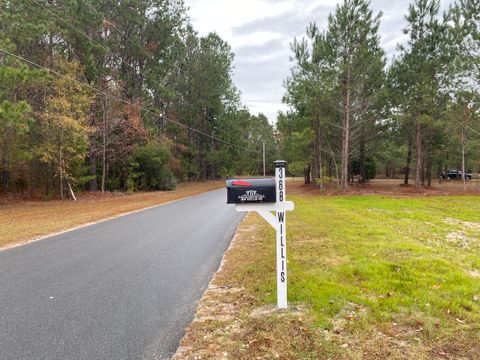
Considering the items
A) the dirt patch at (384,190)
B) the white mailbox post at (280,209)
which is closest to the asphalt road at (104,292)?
the white mailbox post at (280,209)

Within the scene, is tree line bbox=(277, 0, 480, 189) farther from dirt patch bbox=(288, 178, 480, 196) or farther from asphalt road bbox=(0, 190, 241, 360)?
asphalt road bbox=(0, 190, 241, 360)

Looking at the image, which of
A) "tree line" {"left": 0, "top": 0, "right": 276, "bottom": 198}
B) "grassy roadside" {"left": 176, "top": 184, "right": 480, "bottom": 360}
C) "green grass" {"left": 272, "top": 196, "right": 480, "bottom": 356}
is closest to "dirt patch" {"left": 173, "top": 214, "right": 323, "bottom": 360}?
"grassy roadside" {"left": 176, "top": 184, "right": 480, "bottom": 360}

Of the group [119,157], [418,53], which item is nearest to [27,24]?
[119,157]

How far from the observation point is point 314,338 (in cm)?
335

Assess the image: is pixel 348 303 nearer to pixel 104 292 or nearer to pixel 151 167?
pixel 104 292

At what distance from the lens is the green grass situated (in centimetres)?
370

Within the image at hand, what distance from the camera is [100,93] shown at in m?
22.6

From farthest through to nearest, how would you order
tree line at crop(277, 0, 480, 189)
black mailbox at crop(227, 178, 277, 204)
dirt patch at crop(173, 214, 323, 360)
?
tree line at crop(277, 0, 480, 189), black mailbox at crop(227, 178, 277, 204), dirt patch at crop(173, 214, 323, 360)

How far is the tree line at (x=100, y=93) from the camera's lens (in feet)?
57.2

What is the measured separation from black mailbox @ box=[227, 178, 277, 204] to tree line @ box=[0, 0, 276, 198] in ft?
42.2

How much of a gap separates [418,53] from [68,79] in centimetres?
2135

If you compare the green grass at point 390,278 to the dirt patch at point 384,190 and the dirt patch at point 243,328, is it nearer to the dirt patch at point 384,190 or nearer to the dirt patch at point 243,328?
the dirt patch at point 243,328

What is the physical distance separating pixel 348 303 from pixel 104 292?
320 cm

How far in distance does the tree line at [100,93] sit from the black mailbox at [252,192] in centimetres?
1287
